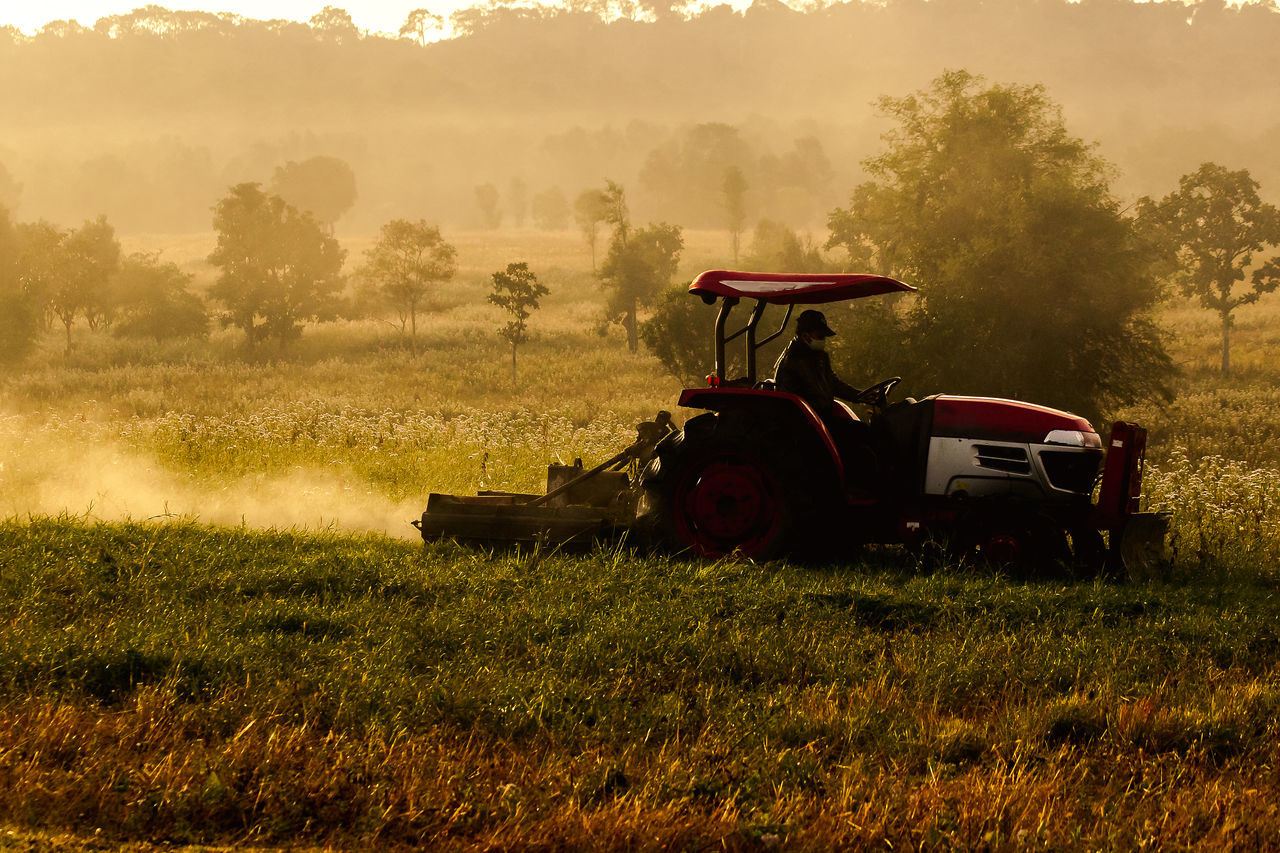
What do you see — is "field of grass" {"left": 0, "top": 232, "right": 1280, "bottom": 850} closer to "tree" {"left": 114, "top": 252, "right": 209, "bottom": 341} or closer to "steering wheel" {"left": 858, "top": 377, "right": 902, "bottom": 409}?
"steering wheel" {"left": 858, "top": 377, "right": 902, "bottom": 409}

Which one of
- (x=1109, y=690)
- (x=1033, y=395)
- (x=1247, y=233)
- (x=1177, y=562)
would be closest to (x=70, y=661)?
(x=1109, y=690)

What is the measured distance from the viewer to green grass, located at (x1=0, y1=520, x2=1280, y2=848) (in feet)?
13.5

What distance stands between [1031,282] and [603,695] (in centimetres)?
2547

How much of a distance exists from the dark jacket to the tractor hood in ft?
2.73

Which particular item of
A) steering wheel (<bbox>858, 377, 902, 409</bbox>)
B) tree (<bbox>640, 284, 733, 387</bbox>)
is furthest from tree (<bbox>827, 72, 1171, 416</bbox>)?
steering wheel (<bbox>858, 377, 902, 409</bbox>)

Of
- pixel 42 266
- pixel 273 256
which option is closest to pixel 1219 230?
pixel 273 256

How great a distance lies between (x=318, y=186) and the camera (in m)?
107

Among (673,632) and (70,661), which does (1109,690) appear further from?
(70,661)

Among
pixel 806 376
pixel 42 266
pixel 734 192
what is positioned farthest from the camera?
pixel 734 192

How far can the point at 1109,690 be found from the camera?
5488 millimetres

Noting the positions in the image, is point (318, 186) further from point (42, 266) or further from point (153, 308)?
point (42, 266)

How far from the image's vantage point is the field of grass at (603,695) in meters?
4.11

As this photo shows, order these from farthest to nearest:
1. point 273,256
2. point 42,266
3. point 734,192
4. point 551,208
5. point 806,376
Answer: point 551,208
point 734,192
point 273,256
point 42,266
point 806,376

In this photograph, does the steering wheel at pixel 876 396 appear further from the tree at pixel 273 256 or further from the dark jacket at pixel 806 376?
the tree at pixel 273 256
